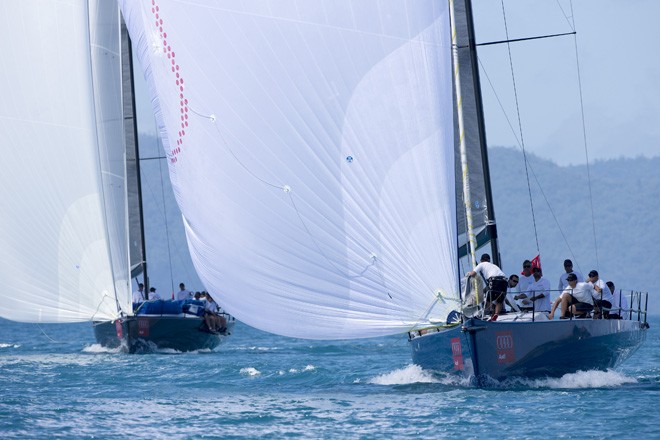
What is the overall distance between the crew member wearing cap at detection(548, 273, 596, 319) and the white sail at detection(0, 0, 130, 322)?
43.1 ft

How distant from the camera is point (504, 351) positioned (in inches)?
652

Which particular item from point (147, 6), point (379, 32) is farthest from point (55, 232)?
point (379, 32)

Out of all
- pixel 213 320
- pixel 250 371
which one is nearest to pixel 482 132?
pixel 250 371

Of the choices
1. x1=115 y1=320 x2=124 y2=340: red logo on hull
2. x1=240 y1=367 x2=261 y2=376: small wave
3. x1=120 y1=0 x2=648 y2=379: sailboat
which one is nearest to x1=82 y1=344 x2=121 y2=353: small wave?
x1=115 y1=320 x2=124 y2=340: red logo on hull

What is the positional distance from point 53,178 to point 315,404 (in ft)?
41.8

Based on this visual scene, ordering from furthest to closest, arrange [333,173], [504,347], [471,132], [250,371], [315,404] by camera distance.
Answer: [250,371] → [471,132] → [315,404] → [504,347] → [333,173]

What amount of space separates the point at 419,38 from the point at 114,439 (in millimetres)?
6418

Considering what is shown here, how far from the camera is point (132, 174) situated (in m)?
31.8

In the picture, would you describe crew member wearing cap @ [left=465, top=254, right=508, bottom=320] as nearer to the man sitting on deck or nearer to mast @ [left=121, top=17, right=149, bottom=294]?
the man sitting on deck

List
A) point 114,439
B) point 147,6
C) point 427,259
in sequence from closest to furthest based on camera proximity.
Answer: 1. point 114,439
2. point 427,259
3. point 147,6

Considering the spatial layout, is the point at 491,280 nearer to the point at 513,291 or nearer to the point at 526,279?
the point at 513,291

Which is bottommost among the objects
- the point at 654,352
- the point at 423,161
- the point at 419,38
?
the point at 654,352

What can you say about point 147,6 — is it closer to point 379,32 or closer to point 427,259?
point 379,32

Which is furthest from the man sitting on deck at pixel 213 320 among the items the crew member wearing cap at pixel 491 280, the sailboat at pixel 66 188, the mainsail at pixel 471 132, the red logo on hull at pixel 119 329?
the crew member wearing cap at pixel 491 280
